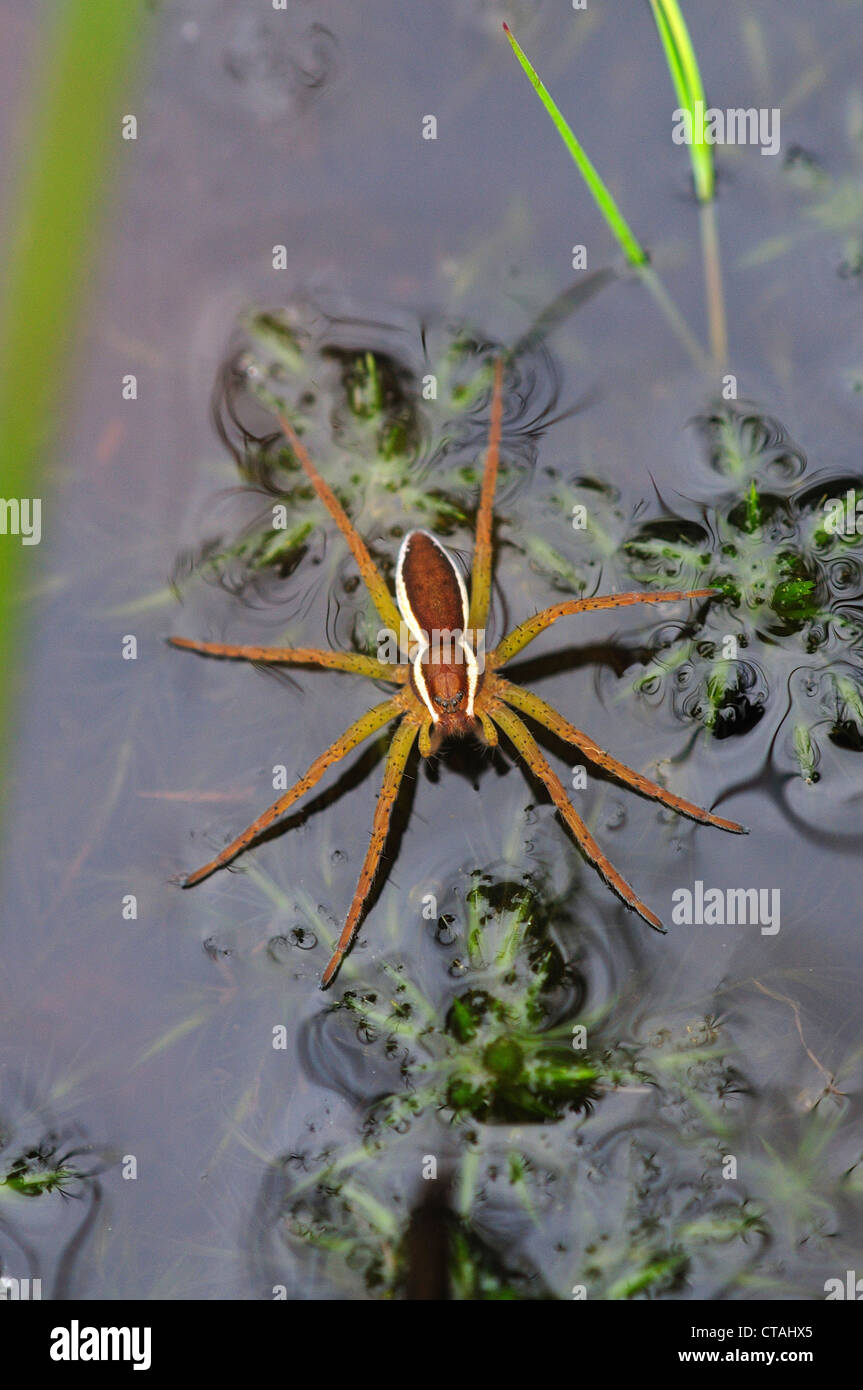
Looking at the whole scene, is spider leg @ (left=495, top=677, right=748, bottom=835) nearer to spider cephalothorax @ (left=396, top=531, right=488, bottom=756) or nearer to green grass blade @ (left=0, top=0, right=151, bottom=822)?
spider cephalothorax @ (left=396, top=531, right=488, bottom=756)

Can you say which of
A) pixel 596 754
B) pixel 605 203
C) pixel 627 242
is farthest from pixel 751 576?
pixel 605 203

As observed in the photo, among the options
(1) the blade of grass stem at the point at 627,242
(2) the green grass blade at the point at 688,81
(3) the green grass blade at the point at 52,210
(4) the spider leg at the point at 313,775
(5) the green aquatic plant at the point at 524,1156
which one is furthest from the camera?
(3) the green grass blade at the point at 52,210

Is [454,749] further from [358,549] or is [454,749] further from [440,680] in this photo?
[358,549]

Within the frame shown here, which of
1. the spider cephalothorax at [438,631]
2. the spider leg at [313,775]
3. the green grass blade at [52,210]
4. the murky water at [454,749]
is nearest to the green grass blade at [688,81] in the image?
the murky water at [454,749]

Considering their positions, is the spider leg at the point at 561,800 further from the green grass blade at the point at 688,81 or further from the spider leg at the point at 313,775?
the green grass blade at the point at 688,81
